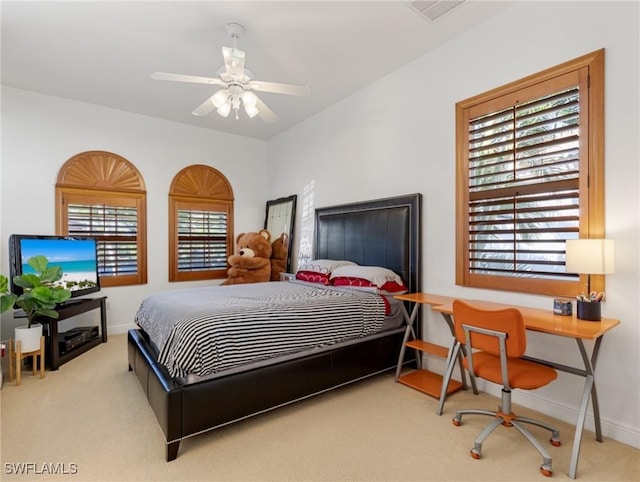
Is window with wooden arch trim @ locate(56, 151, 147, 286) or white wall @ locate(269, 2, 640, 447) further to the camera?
window with wooden arch trim @ locate(56, 151, 147, 286)

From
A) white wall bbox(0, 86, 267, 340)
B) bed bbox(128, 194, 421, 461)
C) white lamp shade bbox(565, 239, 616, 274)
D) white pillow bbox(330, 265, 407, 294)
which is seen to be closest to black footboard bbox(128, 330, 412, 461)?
bed bbox(128, 194, 421, 461)

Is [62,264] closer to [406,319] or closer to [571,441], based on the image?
[406,319]

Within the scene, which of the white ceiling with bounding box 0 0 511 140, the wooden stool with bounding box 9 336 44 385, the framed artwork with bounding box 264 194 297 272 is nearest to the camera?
the white ceiling with bounding box 0 0 511 140

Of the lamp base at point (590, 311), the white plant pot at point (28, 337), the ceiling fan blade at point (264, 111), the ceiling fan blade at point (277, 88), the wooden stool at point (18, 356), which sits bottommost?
the wooden stool at point (18, 356)

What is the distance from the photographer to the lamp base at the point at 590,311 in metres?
2.02

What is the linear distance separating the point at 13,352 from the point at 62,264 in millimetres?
1097

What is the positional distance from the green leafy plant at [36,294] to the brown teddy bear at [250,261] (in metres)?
2.05

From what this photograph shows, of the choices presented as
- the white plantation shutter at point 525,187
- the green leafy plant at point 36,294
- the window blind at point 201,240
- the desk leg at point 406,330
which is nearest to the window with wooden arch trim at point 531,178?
the white plantation shutter at point 525,187

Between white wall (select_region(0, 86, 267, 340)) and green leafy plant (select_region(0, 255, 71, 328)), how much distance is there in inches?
39.1

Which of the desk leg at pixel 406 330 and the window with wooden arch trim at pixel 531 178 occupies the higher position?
the window with wooden arch trim at pixel 531 178

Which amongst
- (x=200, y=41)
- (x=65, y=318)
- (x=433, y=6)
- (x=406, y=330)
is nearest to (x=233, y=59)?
(x=200, y=41)

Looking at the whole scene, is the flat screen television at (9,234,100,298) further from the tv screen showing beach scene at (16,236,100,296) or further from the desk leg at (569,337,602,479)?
the desk leg at (569,337,602,479)

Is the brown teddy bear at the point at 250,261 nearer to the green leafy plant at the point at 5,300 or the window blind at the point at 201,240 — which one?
the window blind at the point at 201,240

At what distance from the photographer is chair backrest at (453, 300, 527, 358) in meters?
1.83
